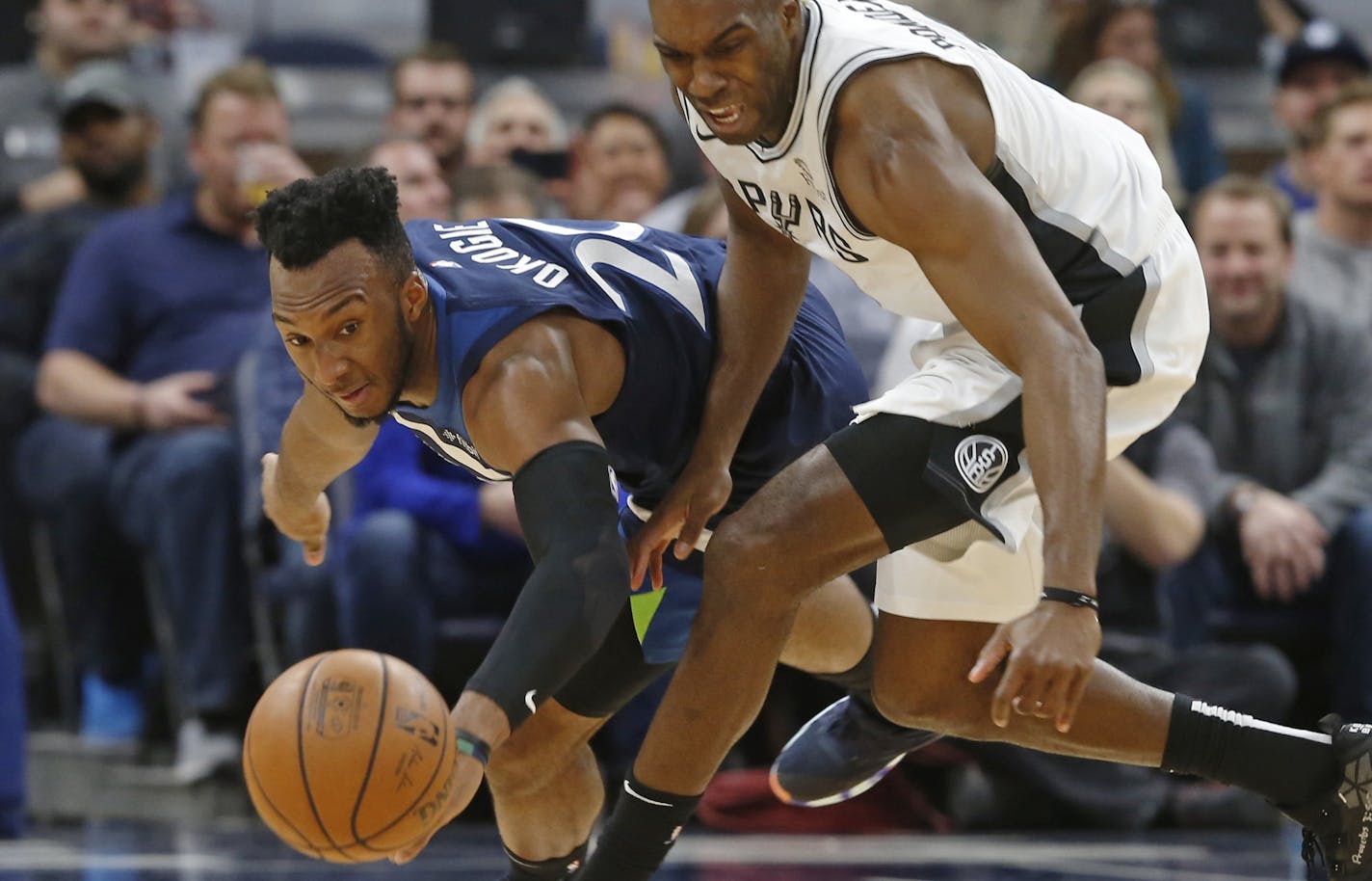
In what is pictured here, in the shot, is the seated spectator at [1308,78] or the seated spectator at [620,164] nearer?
the seated spectator at [620,164]

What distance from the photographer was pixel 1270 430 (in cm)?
654

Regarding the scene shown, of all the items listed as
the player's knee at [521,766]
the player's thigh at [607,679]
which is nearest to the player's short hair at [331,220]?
the player's thigh at [607,679]

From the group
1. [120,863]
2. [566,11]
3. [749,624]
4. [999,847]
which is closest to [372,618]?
[120,863]

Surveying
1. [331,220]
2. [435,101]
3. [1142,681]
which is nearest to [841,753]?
[331,220]

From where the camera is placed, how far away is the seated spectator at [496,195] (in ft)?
20.3

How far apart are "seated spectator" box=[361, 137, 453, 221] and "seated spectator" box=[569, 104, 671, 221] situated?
93 centimetres

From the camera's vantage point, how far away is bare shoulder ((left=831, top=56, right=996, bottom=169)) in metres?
3.28

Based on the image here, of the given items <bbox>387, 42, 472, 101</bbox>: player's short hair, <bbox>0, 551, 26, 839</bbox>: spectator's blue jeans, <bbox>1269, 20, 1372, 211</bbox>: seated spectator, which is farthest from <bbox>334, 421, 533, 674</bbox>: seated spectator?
<bbox>1269, 20, 1372, 211</bbox>: seated spectator

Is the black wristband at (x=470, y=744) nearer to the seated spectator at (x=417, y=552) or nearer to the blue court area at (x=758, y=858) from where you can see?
the blue court area at (x=758, y=858)

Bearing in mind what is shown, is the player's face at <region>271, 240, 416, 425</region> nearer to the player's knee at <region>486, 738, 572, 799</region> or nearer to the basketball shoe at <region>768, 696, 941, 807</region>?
the player's knee at <region>486, 738, 572, 799</region>

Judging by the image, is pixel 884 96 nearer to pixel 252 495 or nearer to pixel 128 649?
pixel 252 495

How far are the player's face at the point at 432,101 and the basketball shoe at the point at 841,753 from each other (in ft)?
12.4

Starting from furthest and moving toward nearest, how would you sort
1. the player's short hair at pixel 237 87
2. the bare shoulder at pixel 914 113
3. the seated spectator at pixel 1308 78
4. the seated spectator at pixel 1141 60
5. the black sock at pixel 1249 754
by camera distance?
the seated spectator at pixel 1308 78 < the seated spectator at pixel 1141 60 < the player's short hair at pixel 237 87 < the black sock at pixel 1249 754 < the bare shoulder at pixel 914 113

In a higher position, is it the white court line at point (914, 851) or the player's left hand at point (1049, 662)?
the player's left hand at point (1049, 662)
